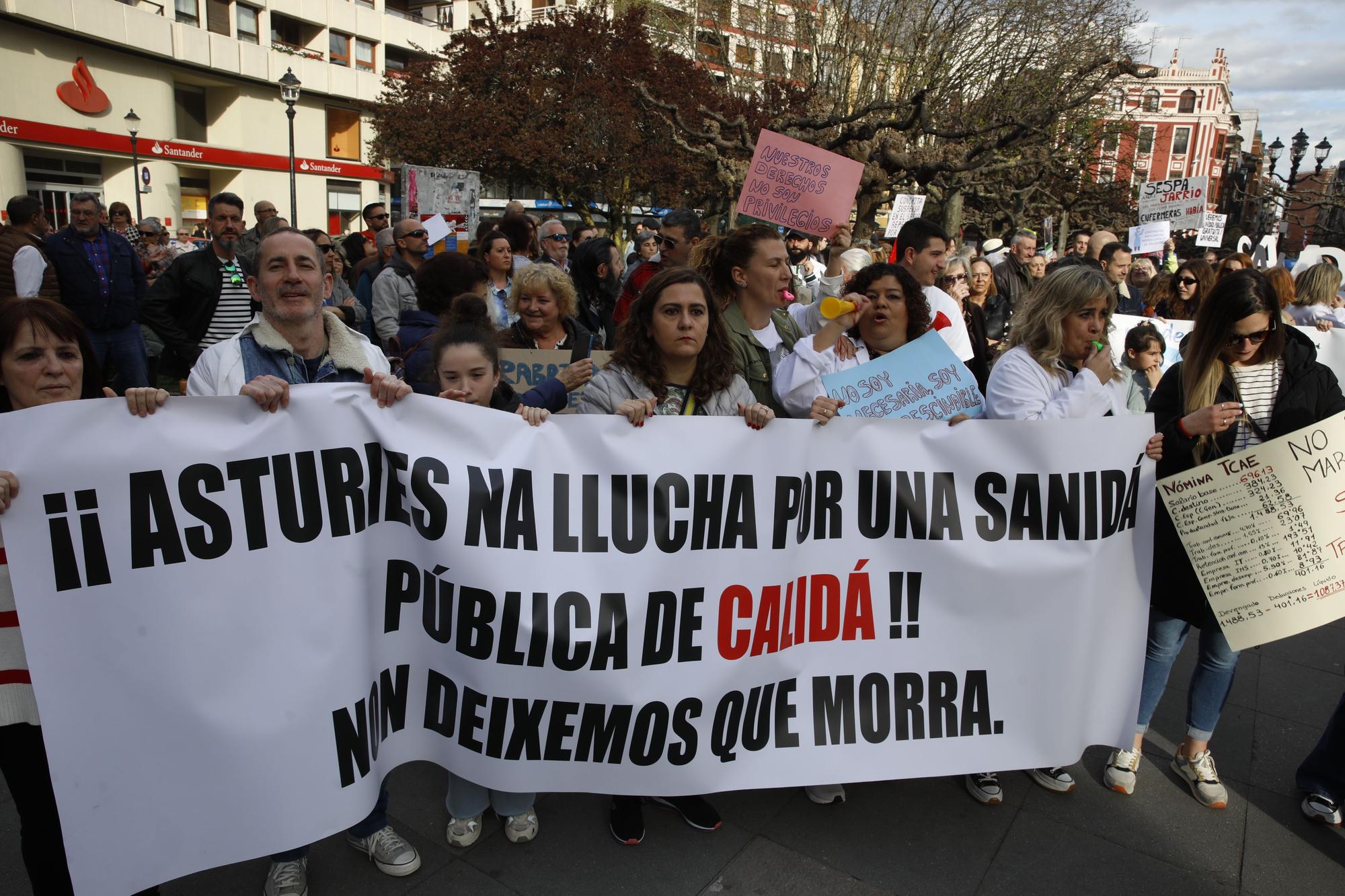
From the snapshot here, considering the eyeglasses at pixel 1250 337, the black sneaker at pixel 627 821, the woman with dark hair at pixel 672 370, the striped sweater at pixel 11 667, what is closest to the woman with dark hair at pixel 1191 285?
the eyeglasses at pixel 1250 337

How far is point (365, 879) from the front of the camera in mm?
2646

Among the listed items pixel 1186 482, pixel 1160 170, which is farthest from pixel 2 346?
pixel 1160 170

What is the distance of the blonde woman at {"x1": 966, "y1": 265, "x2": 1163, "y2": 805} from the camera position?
3066 mm

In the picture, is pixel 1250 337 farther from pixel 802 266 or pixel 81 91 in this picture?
pixel 81 91

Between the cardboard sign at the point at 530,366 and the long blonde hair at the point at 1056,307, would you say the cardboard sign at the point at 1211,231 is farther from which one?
the cardboard sign at the point at 530,366

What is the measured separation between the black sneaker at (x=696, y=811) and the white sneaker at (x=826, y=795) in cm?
34

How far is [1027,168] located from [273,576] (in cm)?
2519

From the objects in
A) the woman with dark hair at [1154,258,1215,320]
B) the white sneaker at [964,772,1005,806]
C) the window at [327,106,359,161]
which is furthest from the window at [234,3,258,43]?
the white sneaker at [964,772,1005,806]

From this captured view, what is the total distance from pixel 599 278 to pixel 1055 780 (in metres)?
4.38

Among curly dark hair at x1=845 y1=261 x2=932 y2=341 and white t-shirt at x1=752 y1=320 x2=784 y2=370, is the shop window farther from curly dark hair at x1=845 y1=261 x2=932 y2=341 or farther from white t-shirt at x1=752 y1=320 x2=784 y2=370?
curly dark hair at x1=845 y1=261 x2=932 y2=341

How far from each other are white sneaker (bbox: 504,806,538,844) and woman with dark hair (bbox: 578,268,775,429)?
1.27 m

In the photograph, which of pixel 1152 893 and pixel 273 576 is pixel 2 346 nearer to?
pixel 273 576

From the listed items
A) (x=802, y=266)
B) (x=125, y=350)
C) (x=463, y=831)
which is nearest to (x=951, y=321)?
(x=463, y=831)

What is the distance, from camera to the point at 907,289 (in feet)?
11.0
